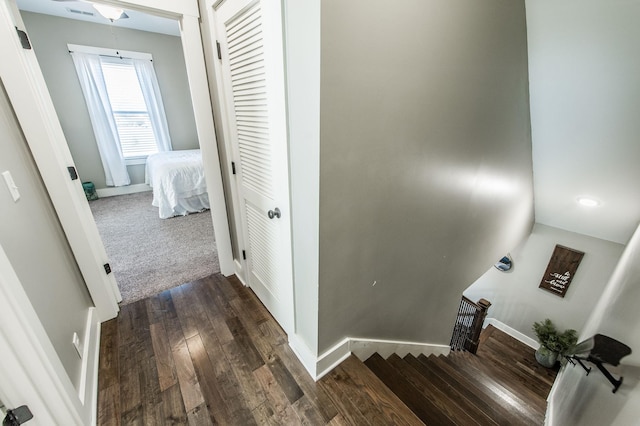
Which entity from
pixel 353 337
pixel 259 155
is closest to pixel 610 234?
pixel 353 337

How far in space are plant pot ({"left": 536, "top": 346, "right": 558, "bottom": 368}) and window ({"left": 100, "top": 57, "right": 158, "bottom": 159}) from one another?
7593 millimetres

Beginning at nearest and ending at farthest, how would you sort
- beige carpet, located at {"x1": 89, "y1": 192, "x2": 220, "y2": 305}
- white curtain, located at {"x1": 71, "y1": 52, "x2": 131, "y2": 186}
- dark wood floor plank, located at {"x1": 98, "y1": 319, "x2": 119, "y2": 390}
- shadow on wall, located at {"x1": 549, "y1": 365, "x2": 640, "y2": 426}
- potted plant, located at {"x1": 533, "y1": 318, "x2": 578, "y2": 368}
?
shadow on wall, located at {"x1": 549, "y1": 365, "x2": 640, "y2": 426}
dark wood floor plank, located at {"x1": 98, "y1": 319, "x2": 119, "y2": 390}
beige carpet, located at {"x1": 89, "y1": 192, "x2": 220, "y2": 305}
potted plant, located at {"x1": 533, "y1": 318, "x2": 578, "y2": 368}
white curtain, located at {"x1": 71, "y1": 52, "x2": 131, "y2": 186}

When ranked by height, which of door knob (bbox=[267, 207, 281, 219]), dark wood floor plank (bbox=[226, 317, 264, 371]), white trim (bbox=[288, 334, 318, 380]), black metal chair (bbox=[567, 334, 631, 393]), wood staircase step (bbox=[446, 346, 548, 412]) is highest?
door knob (bbox=[267, 207, 281, 219])

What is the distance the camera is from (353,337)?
59.3 inches

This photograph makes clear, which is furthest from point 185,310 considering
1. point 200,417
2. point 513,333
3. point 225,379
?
point 513,333

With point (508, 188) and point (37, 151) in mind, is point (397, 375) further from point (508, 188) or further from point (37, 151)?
point (37, 151)

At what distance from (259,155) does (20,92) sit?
1243 mm

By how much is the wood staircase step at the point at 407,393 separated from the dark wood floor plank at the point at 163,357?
3.96 feet

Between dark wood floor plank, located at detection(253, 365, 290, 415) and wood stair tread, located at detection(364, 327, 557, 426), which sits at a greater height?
dark wood floor plank, located at detection(253, 365, 290, 415)

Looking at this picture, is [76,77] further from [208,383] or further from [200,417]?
[200,417]

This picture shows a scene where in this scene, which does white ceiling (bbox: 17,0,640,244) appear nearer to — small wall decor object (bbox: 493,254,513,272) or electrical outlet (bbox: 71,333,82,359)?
small wall decor object (bbox: 493,254,513,272)

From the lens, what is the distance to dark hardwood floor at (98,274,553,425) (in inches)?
47.8

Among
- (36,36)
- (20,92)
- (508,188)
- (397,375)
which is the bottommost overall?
(397,375)

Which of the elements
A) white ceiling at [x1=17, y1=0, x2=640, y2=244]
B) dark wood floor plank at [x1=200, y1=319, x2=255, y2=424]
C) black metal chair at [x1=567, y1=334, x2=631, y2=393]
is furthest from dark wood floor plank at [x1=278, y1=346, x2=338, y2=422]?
white ceiling at [x1=17, y1=0, x2=640, y2=244]
